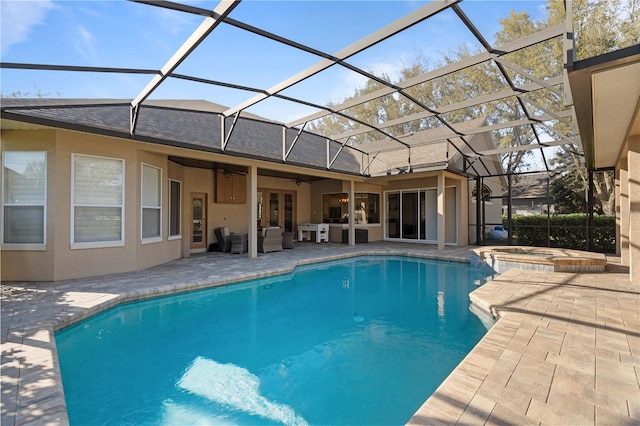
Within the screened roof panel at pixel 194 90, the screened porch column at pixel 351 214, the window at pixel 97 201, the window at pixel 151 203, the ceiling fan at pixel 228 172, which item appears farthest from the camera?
the screened porch column at pixel 351 214

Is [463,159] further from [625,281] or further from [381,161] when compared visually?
[625,281]

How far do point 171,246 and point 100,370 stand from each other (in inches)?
240

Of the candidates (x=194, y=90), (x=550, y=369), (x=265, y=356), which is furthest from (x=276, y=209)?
(x=550, y=369)

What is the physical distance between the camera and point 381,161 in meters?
14.9

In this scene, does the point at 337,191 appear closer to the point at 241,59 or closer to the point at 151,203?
the point at 151,203

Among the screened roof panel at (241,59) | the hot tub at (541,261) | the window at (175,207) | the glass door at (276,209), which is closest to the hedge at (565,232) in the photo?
the hot tub at (541,261)

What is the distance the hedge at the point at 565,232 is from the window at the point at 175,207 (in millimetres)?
11750

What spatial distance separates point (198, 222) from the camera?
A: 36.9 ft

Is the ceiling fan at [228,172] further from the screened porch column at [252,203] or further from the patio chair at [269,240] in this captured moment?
the patio chair at [269,240]

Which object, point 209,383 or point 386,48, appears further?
point 386,48

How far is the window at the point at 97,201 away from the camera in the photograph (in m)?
6.57

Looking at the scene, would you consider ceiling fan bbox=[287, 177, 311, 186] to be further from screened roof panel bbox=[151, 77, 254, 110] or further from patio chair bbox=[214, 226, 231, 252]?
screened roof panel bbox=[151, 77, 254, 110]

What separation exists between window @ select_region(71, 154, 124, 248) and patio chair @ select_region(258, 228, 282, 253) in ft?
14.4

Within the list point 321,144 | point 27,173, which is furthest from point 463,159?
point 27,173
